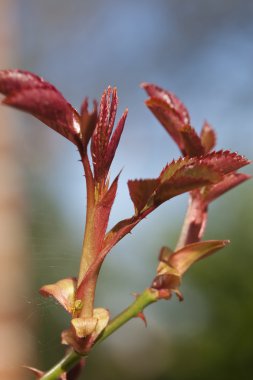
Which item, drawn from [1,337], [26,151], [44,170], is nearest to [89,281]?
[1,337]

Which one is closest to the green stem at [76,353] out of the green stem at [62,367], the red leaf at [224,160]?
the green stem at [62,367]

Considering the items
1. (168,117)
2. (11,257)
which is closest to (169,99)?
(168,117)

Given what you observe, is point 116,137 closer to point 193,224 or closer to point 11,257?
point 193,224

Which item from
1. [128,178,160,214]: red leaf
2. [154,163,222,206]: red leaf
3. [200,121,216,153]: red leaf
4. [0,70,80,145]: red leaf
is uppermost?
[200,121,216,153]: red leaf

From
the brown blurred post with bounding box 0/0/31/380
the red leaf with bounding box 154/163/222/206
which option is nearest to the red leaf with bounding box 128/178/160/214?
the red leaf with bounding box 154/163/222/206

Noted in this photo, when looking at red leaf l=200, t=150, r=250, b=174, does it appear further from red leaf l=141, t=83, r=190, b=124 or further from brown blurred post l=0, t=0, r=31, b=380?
brown blurred post l=0, t=0, r=31, b=380

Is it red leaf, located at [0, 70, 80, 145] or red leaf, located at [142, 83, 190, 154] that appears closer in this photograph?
red leaf, located at [0, 70, 80, 145]
